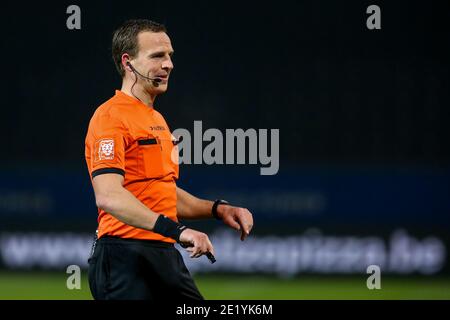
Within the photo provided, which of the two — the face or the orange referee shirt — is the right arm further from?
the face

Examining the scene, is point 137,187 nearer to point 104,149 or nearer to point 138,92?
point 104,149

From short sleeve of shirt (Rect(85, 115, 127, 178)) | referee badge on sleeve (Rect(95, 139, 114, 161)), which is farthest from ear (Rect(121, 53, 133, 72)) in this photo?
referee badge on sleeve (Rect(95, 139, 114, 161))

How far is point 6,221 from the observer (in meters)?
10.9

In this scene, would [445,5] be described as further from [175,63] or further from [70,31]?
[70,31]

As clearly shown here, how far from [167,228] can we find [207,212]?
955 millimetres

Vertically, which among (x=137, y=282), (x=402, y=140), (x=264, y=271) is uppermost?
(x=402, y=140)

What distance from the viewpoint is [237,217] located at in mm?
5172

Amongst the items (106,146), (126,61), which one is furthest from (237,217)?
(126,61)

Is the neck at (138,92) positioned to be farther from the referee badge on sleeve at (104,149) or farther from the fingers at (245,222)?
the fingers at (245,222)
